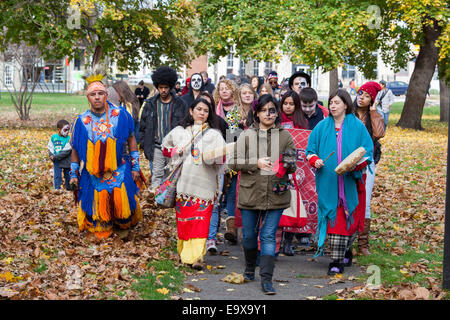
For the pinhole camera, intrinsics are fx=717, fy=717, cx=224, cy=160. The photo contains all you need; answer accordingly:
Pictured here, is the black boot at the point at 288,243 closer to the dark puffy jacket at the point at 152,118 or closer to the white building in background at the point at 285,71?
the dark puffy jacket at the point at 152,118

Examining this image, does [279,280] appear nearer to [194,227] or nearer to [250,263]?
[250,263]

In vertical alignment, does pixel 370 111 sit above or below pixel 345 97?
below

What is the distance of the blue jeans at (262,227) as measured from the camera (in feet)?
22.2

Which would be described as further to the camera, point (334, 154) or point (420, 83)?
point (420, 83)

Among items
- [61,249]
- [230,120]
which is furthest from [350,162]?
[61,249]

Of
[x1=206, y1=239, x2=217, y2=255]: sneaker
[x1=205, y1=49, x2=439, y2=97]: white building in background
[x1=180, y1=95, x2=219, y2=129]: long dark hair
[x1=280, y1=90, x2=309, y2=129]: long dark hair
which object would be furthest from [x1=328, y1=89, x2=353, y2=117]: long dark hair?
[x1=205, y1=49, x2=439, y2=97]: white building in background

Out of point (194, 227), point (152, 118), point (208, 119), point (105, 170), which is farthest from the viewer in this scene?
point (152, 118)

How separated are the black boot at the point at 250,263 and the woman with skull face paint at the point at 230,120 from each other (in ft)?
6.32

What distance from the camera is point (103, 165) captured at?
8500mm

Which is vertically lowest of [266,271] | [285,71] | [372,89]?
[266,271]

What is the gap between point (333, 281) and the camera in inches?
282

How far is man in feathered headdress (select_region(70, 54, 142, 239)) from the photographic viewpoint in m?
8.47

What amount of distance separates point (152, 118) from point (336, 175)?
3584 mm

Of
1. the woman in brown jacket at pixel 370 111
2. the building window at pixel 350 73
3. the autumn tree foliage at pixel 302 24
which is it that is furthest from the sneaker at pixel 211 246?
the building window at pixel 350 73
